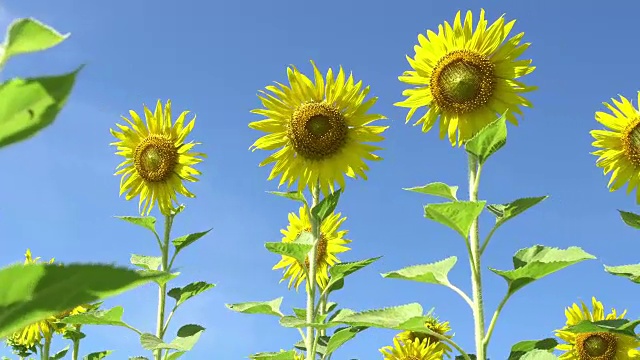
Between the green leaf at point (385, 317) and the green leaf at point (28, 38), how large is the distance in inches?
119

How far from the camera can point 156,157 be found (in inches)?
272

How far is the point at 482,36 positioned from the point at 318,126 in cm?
147

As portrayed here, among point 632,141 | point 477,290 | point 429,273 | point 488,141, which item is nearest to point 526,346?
point 477,290

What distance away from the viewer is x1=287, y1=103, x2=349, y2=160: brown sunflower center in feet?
18.5

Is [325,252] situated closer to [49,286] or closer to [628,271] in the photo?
[628,271]

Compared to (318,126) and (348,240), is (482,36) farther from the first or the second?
(348,240)

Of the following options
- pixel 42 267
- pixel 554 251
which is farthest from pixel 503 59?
pixel 42 267

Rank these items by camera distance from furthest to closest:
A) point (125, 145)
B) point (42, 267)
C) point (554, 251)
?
point (125, 145), point (554, 251), point (42, 267)

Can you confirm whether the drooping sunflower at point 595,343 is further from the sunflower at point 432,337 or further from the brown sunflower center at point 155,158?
the brown sunflower center at point 155,158

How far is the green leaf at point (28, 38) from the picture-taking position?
0.68 m

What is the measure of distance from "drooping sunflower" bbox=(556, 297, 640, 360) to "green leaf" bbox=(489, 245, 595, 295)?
311 cm

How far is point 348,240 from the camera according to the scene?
294 inches

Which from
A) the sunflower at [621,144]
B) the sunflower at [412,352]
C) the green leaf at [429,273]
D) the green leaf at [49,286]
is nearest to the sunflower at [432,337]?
the sunflower at [412,352]

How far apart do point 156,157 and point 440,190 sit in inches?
150
